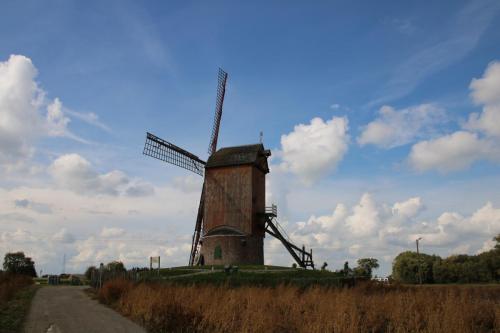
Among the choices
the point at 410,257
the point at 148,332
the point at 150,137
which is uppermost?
the point at 150,137

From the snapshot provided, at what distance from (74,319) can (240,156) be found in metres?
29.2

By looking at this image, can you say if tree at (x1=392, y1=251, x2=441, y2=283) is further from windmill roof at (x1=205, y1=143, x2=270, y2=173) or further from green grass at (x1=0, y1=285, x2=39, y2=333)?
green grass at (x1=0, y1=285, x2=39, y2=333)

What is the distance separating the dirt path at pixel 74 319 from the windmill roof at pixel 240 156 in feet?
80.0

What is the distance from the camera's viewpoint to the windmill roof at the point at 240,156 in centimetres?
4284

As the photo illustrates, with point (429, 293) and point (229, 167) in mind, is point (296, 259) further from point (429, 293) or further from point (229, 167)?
point (429, 293)

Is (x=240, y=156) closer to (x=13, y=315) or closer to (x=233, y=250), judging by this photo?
(x=233, y=250)

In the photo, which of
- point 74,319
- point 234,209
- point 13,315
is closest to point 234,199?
point 234,209

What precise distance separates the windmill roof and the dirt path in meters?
24.4

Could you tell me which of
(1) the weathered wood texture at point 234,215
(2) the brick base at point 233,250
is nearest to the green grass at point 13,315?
(2) the brick base at point 233,250

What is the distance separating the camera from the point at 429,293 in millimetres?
15219

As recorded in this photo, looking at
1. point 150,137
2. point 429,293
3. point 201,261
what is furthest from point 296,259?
point 429,293

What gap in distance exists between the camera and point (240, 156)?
43.3 meters

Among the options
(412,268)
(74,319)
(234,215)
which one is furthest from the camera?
(412,268)

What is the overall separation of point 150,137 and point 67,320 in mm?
29443
